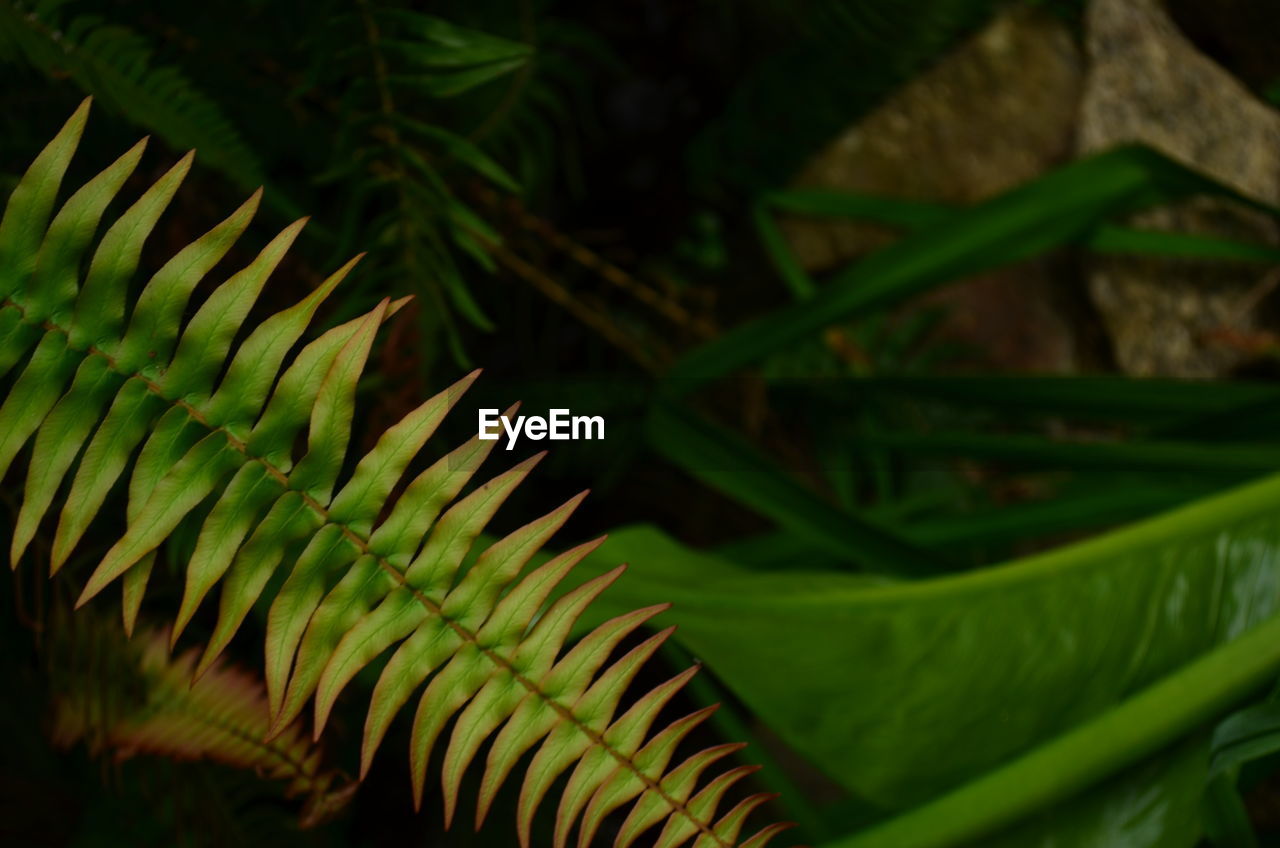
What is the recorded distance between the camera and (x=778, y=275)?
128 centimetres

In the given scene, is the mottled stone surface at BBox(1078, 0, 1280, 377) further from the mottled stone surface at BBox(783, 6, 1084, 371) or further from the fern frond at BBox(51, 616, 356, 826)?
the fern frond at BBox(51, 616, 356, 826)

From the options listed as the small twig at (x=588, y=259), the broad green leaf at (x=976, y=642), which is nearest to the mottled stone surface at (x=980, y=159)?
the small twig at (x=588, y=259)

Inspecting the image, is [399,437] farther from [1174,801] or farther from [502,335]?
[502,335]

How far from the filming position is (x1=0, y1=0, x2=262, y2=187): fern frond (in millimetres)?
433

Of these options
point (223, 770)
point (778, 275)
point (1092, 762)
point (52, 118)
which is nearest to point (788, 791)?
point (1092, 762)

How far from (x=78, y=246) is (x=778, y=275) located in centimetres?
106

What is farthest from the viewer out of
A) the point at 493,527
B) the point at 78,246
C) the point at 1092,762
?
the point at 493,527

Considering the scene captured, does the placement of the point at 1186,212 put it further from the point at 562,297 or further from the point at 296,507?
the point at 296,507

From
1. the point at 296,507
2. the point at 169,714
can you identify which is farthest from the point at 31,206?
the point at 169,714

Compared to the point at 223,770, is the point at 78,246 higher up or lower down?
higher up

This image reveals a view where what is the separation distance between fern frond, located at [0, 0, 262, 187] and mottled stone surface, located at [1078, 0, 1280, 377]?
1.11m

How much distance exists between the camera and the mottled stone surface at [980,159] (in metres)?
1.27

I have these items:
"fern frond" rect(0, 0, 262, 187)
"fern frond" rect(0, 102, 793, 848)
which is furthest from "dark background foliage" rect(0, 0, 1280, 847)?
"fern frond" rect(0, 102, 793, 848)

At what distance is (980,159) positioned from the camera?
1289 mm
